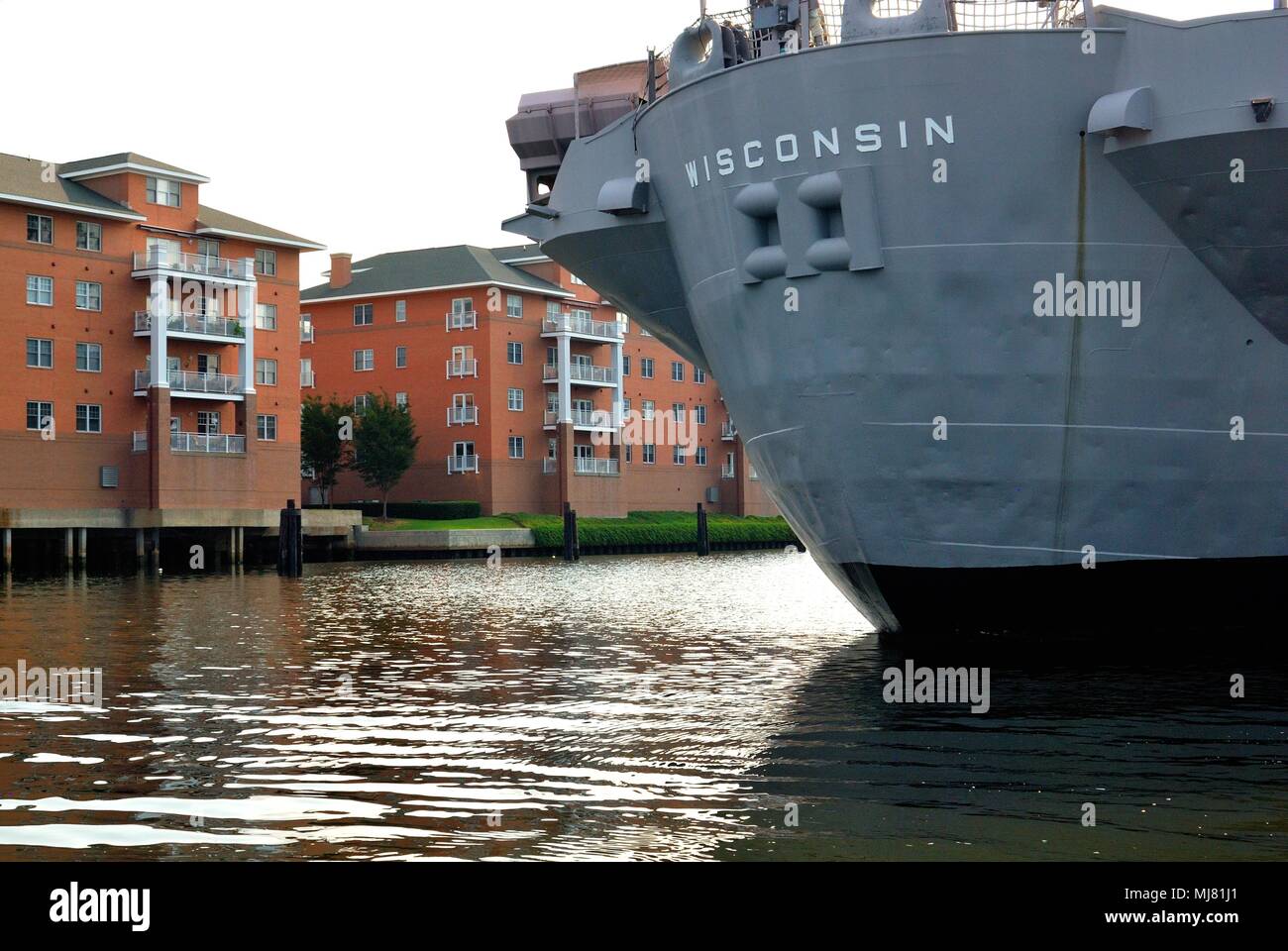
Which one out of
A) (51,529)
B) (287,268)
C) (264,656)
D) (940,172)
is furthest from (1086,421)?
(287,268)

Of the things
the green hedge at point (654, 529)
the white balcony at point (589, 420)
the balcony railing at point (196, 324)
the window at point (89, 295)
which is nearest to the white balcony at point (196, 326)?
the balcony railing at point (196, 324)

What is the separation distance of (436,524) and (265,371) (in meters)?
11.4

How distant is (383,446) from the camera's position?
7531cm

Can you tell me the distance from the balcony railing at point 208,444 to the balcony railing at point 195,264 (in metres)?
6.97

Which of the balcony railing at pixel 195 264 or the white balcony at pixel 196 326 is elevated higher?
the balcony railing at pixel 195 264

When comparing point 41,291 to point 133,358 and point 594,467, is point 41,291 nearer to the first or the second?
point 133,358

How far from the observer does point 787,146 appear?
17.2 metres

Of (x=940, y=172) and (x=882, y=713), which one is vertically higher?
(x=940, y=172)

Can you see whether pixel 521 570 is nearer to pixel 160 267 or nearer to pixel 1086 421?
pixel 160 267

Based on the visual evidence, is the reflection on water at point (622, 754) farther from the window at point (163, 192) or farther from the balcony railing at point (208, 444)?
the window at point (163, 192)

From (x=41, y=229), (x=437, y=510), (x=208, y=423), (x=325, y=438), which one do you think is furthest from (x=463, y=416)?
(x=41, y=229)

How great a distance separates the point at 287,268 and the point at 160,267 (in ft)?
28.6

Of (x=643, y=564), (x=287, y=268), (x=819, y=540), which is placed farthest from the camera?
(x=287, y=268)
